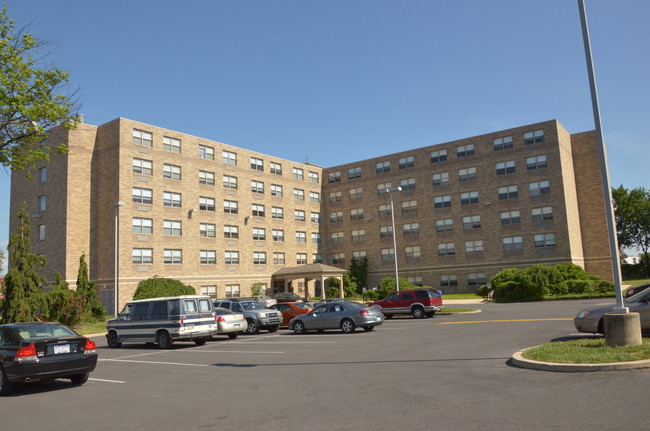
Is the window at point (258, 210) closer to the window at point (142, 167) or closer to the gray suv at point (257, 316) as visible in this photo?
the window at point (142, 167)

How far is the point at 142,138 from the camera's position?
4556 centimetres

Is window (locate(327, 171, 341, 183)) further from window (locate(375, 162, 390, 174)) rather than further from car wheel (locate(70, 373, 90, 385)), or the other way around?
car wheel (locate(70, 373, 90, 385))

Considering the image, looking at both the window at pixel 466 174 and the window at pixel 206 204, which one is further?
the window at pixel 466 174

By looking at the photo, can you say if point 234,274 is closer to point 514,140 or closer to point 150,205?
point 150,205

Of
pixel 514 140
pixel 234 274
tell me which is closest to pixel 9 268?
pixel 234 274

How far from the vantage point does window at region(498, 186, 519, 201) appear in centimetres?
5269

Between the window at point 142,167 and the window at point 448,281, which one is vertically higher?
the window at point 142,167

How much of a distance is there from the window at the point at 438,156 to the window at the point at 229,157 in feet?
73.0

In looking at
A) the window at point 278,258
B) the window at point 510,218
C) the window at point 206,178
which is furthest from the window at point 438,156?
the window at point 206,178

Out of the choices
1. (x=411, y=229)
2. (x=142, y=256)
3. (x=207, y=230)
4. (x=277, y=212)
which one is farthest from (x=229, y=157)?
(x=411, y=229)

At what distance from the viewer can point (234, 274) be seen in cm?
5194

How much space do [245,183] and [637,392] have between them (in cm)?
4922

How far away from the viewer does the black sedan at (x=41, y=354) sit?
35.1ft

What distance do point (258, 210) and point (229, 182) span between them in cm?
487
